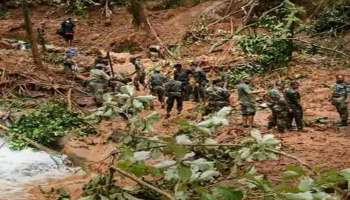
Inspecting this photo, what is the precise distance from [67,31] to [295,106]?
1225 centimetres

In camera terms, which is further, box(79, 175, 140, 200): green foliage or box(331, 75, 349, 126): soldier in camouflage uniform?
box(331, 75, 349, 126): soldier in camouflage uniform

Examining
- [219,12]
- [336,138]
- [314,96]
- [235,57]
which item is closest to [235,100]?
[314,96]

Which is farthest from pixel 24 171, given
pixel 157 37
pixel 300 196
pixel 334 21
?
pixel 334 21

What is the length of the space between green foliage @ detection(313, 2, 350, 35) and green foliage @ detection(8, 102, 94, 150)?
327 inches

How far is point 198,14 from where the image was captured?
2298 centimetres

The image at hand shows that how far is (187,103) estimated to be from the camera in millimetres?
15875

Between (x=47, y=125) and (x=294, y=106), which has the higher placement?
(x=294, y=106)

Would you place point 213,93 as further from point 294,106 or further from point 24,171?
point 24,171

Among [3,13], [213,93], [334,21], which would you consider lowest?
[3,13]

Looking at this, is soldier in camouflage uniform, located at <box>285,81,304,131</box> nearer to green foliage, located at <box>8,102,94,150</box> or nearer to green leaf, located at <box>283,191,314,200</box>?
green foliage, located at <box>8,102,94,150</box>

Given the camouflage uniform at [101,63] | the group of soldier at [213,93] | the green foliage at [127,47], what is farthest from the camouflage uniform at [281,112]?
the green foliage at [127,47]

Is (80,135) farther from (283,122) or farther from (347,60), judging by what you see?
(347,60)

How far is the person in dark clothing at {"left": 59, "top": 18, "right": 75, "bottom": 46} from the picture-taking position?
74.3 feet

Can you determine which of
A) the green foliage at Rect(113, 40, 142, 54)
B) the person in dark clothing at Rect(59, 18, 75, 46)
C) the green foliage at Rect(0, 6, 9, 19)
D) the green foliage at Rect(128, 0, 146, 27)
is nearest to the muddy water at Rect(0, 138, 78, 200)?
the green foliage at Rect(113, 40, 142, 54)
